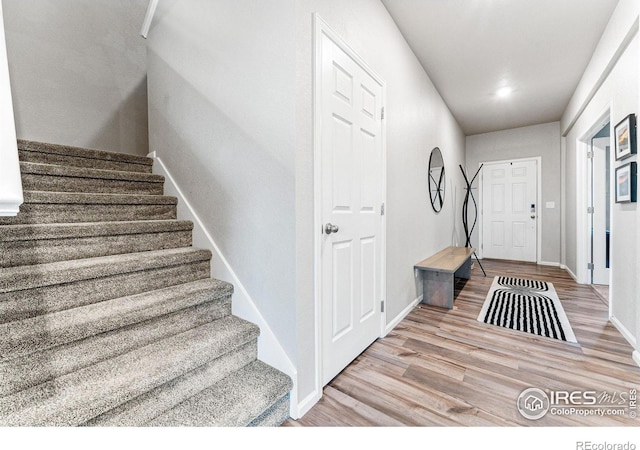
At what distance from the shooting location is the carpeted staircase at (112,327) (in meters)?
1.02

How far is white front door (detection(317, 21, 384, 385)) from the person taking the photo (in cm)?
157

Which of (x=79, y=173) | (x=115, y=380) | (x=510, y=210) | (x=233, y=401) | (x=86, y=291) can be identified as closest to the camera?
(x=115, y=380)

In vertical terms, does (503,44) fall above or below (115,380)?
A: above

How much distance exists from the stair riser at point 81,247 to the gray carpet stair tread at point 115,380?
68 centimetres

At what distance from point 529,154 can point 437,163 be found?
284cm

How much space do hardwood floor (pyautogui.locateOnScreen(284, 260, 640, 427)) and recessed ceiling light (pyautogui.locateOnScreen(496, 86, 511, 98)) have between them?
2.94 meters

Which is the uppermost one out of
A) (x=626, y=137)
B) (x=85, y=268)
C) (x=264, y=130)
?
(x=626, y=137)

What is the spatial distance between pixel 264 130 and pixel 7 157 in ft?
3.25

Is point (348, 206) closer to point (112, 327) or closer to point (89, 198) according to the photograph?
point (112, 327)

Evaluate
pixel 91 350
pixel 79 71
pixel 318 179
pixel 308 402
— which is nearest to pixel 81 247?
pixel 91 350

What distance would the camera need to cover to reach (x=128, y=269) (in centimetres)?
148

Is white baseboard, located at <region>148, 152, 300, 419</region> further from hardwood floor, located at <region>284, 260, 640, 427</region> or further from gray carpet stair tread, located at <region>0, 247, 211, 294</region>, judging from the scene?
hardwood floor, located at <region>284, 260, 640, 427</region>

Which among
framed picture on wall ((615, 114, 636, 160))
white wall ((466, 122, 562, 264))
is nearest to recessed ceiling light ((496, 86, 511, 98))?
framed picture on wall ((615, 114, 636, 160))

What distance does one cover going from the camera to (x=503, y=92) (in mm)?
3859
